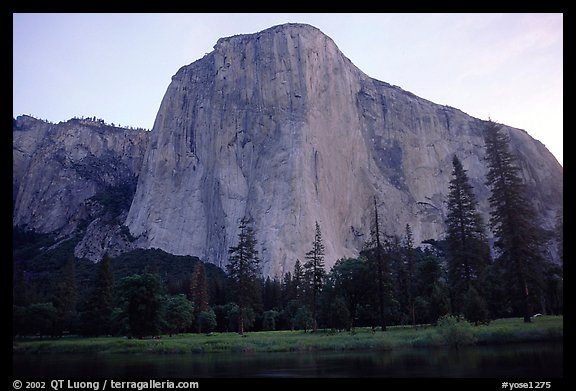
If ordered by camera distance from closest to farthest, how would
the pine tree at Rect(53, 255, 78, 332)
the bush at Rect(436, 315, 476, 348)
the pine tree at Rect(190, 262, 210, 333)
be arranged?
the bush at Rect(436, 315, 476, 348), the pine tree at Rect(53, 255, 78, 332), the pine tree at Rect(190, 262, 210, 333)

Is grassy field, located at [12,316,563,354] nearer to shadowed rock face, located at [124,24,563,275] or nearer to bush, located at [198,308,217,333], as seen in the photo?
bush, located at [198,308,217,333]

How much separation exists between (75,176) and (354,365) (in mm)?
149914

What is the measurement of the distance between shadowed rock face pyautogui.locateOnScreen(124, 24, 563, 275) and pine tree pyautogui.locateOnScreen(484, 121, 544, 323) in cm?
6066

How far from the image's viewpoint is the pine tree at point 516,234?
31.5 m

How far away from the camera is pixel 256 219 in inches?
3989

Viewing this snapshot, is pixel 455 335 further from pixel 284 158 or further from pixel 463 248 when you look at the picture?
pixel 284 158

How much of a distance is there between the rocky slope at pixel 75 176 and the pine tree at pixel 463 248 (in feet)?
326

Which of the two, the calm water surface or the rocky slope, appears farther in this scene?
the rocky slope

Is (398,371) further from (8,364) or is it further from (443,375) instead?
(8,364)

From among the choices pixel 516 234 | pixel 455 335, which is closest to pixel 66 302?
pixel 455 335

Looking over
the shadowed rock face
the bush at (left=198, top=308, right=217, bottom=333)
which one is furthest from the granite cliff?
the bush at (left=198, top=308, right=217, bottom=333)

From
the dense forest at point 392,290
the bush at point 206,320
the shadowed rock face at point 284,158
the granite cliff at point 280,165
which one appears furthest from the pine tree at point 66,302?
the shadowed rock face at point 284,158

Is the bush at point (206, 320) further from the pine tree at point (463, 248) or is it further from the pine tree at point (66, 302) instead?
the pine tree at point (463, 248)

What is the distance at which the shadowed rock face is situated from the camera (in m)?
104
